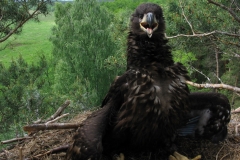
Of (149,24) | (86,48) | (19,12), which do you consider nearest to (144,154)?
(149,24)

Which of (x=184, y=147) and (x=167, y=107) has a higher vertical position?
(x=167, y=107)

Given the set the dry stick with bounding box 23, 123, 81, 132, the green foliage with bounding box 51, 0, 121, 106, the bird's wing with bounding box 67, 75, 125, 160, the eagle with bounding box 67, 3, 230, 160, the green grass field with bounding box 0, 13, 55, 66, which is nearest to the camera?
the bird's wing with bounding box 67, 75, 125, 160

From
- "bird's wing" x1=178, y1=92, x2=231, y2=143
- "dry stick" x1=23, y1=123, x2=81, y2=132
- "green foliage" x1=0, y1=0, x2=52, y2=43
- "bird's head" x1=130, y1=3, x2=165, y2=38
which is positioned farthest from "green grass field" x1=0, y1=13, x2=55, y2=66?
"bird's head" x1=130, y1=3, x2=165, y2=38

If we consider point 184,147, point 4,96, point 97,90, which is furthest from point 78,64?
point 184,147

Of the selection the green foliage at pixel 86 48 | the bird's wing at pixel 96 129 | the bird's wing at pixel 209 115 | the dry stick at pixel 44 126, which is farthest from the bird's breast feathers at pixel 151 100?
the green foliage at pixel 86 48

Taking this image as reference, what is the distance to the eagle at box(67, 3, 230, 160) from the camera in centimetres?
301

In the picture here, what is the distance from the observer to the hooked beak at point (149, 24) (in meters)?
3.04

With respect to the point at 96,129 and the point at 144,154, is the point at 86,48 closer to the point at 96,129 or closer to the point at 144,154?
the point at 144,154

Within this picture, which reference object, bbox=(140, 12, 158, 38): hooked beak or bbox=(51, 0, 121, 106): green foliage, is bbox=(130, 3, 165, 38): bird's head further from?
bbox=(51, 0, 121, 106): green foliage

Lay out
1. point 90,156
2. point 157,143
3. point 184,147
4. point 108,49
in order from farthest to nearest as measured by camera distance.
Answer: point 108,49 < point 184,147 < point 157,143 < point 90,156

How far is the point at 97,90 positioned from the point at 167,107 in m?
16.9

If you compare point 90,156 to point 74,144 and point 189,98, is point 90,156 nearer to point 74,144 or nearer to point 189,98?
point 74,144

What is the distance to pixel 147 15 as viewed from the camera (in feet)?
10.1

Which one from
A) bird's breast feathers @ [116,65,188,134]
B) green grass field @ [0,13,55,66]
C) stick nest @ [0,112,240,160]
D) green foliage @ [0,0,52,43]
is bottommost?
green grass field @ [0,13,55,66]
